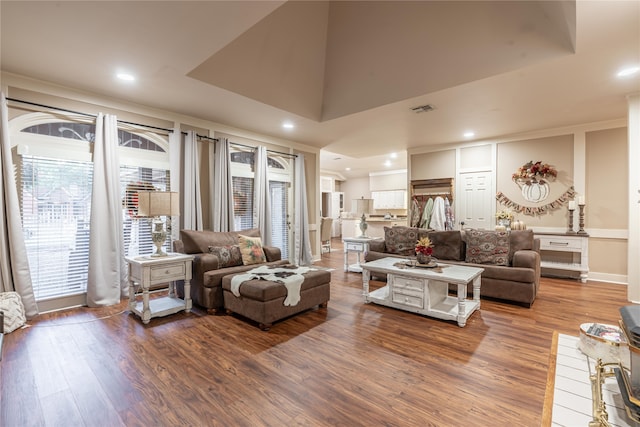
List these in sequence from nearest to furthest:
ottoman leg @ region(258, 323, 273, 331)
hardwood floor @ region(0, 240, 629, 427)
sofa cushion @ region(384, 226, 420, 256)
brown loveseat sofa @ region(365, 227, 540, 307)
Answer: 1. hardwood floor @ region(0, 240, 629, 427)
2. ottoman leg @ region(258, 323, 273, 331)
3. brown loveseat sofa @ region(365, 227, 540, 307)
4. sofa cushion @ region(384, 226, 420, 256)

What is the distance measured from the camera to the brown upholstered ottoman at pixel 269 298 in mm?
2904

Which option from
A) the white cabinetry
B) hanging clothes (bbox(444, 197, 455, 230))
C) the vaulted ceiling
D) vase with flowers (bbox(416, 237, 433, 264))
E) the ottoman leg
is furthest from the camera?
the white cabinetry

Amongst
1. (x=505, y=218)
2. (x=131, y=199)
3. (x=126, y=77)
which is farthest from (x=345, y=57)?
(x=505, y=218)

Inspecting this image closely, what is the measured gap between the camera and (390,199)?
10.8 metres

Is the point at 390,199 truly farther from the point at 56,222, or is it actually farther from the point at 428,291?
the point at 56,222

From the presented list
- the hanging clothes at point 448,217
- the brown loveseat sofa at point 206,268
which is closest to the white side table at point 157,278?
the brown loveseat sofa at point 206,268

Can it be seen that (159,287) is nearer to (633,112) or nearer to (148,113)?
(148,113)

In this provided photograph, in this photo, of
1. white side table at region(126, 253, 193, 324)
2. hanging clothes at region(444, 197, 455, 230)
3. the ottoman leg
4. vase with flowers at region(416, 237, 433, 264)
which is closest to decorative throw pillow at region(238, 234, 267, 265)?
white side table at region(126, 253, 193, 324)

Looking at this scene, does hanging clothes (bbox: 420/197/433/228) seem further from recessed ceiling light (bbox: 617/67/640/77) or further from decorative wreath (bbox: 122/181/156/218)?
decorative wreath (bbox: 122/181/156/218)

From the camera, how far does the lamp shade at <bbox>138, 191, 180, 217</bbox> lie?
3283 mm

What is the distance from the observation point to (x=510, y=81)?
10.9 feet

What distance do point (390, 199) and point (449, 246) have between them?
6.53m

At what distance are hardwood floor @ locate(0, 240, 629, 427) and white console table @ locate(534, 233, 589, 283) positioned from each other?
5.95ft

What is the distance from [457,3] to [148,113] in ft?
13.4
